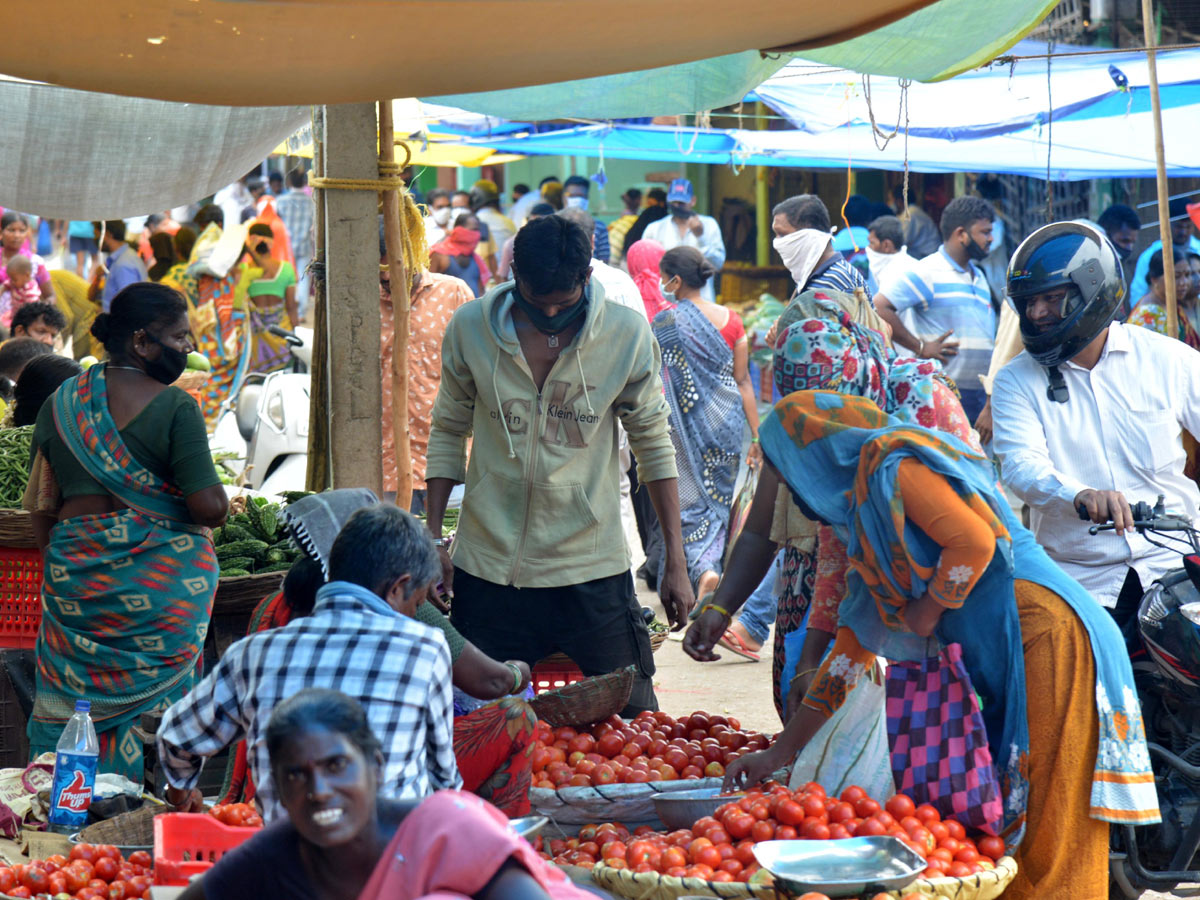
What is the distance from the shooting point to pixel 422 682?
2826 millimetres

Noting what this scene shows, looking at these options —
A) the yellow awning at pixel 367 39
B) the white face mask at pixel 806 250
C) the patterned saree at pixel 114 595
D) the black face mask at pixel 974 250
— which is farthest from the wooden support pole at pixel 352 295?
the black face mask at pixel 974 250

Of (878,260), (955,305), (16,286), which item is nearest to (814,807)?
(955,305)

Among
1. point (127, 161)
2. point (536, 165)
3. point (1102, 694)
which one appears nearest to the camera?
point (1102, 694)

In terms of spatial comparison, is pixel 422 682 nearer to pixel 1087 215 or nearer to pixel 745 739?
pixel 745 739

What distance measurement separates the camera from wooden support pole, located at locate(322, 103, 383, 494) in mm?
4512

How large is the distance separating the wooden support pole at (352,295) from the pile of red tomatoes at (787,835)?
1699 mm

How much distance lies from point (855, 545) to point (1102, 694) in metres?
0.69

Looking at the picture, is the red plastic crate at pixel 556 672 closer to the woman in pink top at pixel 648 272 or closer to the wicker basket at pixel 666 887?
the wicker basket at pixel 666 887

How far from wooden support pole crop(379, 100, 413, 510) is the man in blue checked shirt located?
1820 mm

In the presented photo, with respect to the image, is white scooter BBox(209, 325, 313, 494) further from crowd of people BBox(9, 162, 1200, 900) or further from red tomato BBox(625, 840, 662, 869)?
red tomato BBox(625, 840, 662, 869)

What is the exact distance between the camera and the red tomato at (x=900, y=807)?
3.36 metres

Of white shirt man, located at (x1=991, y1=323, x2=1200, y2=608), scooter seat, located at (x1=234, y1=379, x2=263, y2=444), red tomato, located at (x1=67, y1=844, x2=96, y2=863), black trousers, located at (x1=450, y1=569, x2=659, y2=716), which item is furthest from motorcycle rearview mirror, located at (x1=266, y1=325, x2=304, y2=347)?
red tomato, located at (x1=67, y1=844, x2=96, y2=863)

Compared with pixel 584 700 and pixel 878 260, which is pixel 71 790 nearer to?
pixel 584 700

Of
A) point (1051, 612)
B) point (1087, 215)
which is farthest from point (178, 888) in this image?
point (1087, 215)
